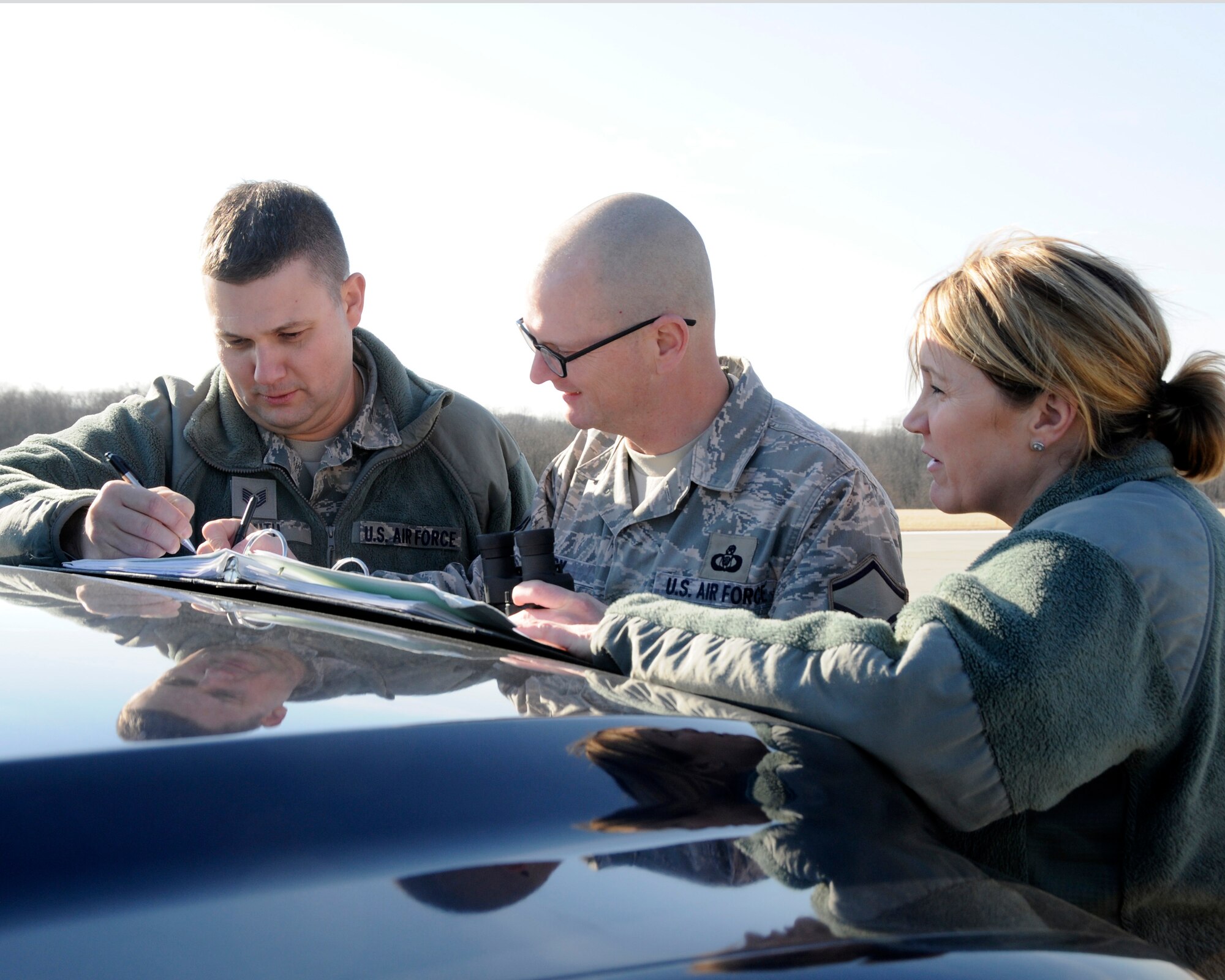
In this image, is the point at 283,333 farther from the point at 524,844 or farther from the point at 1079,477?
the point at 524,844

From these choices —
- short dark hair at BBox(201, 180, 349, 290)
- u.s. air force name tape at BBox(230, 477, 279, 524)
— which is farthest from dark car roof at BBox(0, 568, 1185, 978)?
u.s. air force name tape at BBox(230, 477, 279, 524)

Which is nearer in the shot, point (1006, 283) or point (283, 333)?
point (1006, 283)

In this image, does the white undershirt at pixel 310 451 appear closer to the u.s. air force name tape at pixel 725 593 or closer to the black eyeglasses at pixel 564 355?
the black eyeglasses at pixel 564 355

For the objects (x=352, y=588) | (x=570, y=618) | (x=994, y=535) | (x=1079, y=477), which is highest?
(x=1079, y=477)

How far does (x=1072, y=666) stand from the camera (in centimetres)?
127

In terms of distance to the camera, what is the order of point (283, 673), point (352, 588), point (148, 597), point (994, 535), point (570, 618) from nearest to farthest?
Result: point (283, 673) → point (148, 597) → point (352, 588) → point (570, 618) → point (994, 535)

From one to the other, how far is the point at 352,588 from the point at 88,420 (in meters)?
2.53

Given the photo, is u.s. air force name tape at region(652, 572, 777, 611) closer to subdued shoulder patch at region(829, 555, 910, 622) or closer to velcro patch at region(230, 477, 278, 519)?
subdued shoulder patch at region(829, 555, 910, 622)

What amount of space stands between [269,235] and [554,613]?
6.57ft

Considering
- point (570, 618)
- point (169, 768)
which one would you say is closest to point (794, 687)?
point (169, 768)

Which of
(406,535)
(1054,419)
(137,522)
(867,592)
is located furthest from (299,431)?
(1054,419)

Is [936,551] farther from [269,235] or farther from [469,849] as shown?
[469,849]

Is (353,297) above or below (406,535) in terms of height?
above

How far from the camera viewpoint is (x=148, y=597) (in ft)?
5.29
